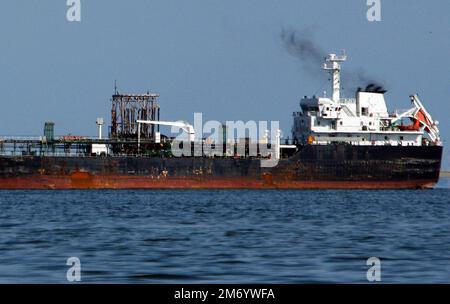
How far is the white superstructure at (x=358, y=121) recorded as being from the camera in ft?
254

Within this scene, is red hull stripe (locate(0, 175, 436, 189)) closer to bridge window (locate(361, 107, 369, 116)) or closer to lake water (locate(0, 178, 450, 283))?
bridge window (locate(361, 107, 369, 116))

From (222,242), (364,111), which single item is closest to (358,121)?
(364,111)

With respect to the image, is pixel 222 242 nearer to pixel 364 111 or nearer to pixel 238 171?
pixel 238 171

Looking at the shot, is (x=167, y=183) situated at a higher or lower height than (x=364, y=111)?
lower

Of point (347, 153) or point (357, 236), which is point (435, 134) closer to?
point (347, 153)

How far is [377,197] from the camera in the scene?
62781mm

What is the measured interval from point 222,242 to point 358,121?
167 feet

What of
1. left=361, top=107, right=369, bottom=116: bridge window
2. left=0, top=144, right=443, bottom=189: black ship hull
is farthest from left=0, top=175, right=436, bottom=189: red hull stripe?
left=361, top=107, right=369, bottom=116: bridge window

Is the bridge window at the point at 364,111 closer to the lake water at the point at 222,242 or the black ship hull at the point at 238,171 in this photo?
the black ship hull at the point at 238,171

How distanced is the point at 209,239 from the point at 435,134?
56.0 meters

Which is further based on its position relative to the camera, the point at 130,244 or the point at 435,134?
Result: the point at 435,134

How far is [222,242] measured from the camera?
1129 inches

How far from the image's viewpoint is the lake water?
21.2 m
